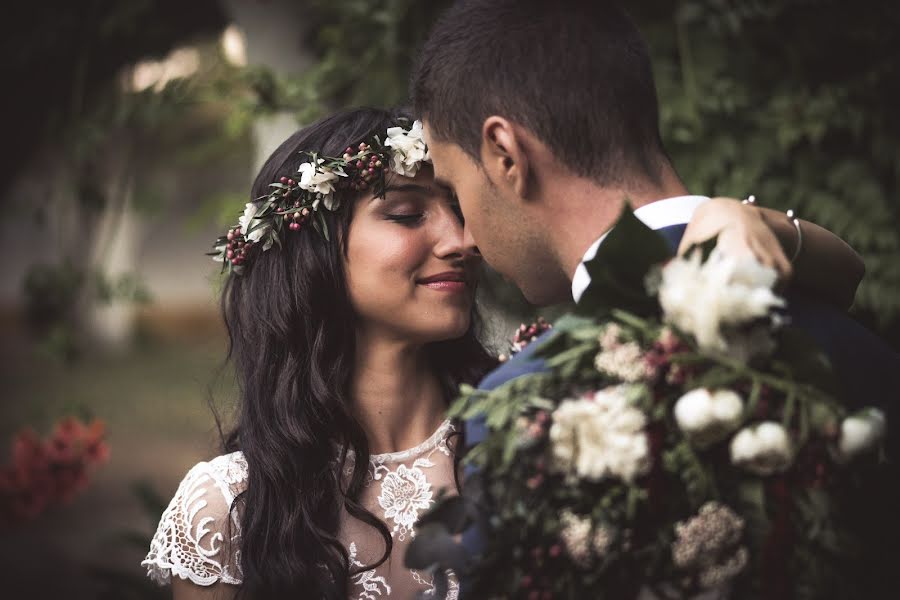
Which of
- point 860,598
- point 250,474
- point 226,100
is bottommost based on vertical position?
point 250,474

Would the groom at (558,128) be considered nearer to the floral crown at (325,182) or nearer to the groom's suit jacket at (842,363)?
the groom's suit jacket at (842,363)

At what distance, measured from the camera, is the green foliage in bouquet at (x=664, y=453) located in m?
1.21

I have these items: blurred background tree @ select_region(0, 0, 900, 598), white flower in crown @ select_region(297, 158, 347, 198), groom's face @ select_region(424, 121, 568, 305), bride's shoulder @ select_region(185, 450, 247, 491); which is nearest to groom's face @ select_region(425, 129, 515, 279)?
groom's face @ select_region(424, 121, 568, 305)

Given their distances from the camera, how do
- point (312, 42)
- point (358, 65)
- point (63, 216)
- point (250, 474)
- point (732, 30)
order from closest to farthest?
1. point (250, 474)
2. point (732, 30)
3. point (358, 65)
4. point (312, 42)
5. point (63, 216)

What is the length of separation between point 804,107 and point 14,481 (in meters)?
3.49

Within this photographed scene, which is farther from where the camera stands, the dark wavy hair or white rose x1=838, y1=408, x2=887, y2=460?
the dark wavy hair

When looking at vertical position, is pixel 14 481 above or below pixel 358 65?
below

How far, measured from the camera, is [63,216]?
14.0 ft

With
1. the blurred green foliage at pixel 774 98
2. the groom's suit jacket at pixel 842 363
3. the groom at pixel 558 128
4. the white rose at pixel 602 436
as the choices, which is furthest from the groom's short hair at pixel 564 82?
the blurred green foliage at pixel 774 98

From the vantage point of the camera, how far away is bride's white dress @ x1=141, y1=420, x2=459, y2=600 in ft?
7.18

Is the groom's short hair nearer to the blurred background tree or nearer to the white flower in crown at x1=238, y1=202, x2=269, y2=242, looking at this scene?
the white flower in crown at x1=238, y1=202, x2=269, y2=242

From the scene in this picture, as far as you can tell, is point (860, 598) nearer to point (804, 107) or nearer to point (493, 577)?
point (493, 577)

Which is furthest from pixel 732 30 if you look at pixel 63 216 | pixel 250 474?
pixel 63 216

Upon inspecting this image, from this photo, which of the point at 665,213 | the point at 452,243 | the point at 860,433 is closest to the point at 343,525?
the point at 452,243
